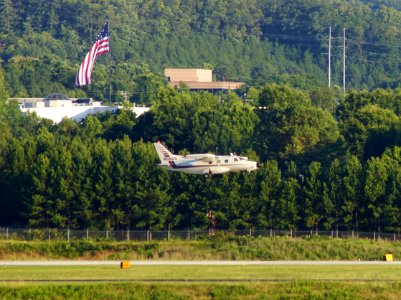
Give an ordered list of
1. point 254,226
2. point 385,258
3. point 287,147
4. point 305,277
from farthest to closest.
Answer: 1. point 287,147
2. point 254,226
3. point 385,258
4. point 305,277

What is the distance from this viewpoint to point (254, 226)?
11631 centimetres

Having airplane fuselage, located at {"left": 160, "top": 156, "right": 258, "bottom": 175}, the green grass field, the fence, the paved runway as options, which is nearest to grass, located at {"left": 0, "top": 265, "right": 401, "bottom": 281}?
the green grass field

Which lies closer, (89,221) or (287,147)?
(89,221)

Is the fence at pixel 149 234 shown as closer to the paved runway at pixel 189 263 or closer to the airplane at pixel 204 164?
the airplane at pixel 204 164

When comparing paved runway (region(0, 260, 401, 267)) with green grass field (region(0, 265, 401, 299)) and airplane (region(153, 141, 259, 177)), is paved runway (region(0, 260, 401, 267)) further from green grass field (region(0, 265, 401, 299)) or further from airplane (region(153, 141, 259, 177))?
airplane (region(153, 141, 259, 177))

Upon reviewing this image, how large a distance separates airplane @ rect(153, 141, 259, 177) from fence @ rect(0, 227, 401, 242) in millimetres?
8216

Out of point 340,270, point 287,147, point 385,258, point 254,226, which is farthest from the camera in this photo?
point 287,147

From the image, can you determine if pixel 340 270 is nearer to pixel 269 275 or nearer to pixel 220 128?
pixel 269 275

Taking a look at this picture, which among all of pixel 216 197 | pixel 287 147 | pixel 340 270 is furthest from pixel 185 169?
pixel 340 270

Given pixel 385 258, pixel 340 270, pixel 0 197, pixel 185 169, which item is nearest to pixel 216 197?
pixel 185 169

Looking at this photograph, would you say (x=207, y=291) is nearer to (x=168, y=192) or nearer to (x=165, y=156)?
(x=168, y=192)

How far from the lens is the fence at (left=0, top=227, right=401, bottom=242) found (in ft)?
349

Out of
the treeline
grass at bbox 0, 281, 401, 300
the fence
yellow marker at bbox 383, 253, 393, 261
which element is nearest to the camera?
grass at bbox 0, 281, 401, 300

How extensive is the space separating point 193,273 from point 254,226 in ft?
143
